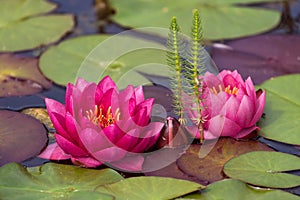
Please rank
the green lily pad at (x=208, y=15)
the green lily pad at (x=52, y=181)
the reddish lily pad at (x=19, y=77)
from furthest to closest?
the green lily pad at (x=208, y=15), the reddish lily pad at (x=19, y=77), the green lily pad at (x=52, y=181)

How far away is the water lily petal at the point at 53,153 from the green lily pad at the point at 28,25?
1.03 meters

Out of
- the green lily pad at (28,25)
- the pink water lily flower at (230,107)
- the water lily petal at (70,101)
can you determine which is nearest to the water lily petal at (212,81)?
the pink water lily flower at (230,107)

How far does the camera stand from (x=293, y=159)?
2.25 m

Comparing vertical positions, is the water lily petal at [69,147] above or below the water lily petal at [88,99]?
below

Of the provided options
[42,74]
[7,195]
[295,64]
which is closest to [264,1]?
[295,64]

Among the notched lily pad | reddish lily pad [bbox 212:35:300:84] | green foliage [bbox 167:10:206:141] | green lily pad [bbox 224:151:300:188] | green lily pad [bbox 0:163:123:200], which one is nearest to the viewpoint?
green lily pad [bbox 0:163:123:200]

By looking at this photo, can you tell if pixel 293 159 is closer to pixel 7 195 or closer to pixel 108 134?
pixel 108 134

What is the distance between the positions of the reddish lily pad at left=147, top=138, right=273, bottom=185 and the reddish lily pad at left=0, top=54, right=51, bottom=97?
912mm

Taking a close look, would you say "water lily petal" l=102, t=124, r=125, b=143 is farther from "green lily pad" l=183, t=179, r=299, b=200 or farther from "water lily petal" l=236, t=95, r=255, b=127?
"water lily petal" l=236, t=95, r=255, b=127

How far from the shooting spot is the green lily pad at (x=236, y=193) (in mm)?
2037

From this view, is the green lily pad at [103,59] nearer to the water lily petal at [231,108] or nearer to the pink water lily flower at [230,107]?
the pink water lily flower at [230,107]

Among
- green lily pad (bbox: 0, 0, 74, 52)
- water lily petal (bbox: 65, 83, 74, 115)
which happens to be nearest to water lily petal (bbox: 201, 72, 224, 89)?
water lily petal (bbox: 65, 83, 74, 115)

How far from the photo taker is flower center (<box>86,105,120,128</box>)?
224 centimetres

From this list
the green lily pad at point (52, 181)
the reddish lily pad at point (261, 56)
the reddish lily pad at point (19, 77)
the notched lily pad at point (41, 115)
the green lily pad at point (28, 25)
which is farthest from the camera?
the green lily pad at point (28, 25)
